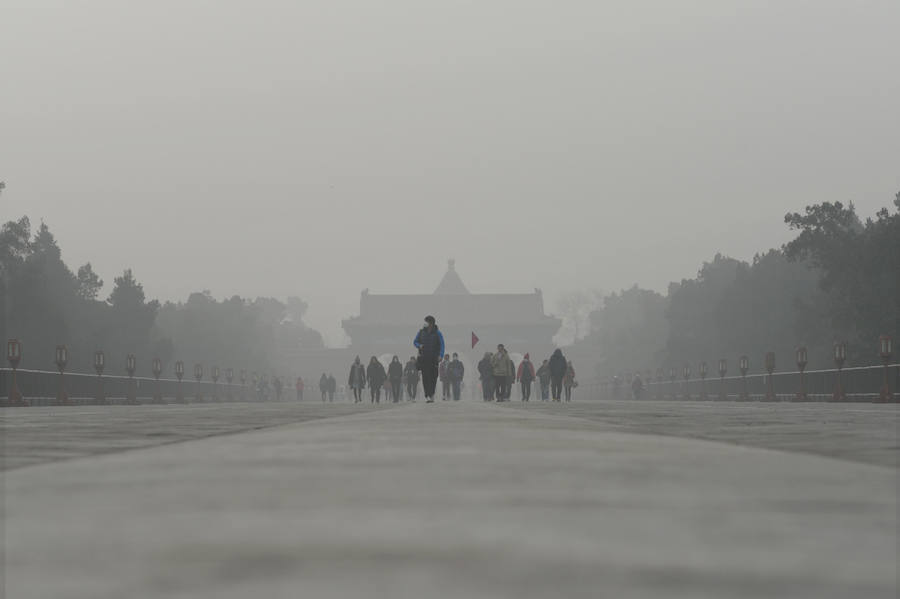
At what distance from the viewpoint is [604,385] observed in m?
81.2

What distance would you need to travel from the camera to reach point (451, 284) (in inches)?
5640

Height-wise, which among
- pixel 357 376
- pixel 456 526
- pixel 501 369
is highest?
pixel 501 369

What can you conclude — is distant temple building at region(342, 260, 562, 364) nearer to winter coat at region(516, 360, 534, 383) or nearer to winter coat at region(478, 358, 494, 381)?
winter coat at region(478, 358, 494, 381)

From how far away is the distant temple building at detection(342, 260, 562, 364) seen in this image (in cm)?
12156

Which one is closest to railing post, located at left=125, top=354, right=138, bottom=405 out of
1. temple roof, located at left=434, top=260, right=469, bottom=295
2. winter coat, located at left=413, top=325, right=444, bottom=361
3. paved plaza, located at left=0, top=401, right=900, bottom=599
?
winter coat, located at left=413, top=325, right=444, bottom=361

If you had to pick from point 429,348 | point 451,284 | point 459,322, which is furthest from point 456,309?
point 429,348

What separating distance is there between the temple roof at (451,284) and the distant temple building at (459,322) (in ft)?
51.8

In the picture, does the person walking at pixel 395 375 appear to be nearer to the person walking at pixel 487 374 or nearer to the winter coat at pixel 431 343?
the person walking at pixel 487 374

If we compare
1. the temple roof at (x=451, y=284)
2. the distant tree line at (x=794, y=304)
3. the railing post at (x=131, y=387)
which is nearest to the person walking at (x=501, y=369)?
the railing post at (x=131, y=387)

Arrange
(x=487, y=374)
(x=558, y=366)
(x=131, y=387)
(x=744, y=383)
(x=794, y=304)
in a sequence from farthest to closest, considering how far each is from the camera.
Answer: (x=794, y=304) < (x=744, y=383) < (x=487, y=374) < (x=131, y=387) < (x=558, y=366)

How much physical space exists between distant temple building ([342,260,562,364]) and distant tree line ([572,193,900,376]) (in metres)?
32.0

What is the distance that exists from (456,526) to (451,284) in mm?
141026

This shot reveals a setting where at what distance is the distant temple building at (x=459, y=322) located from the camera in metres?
122

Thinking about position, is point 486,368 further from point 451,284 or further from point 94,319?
point 451,284
